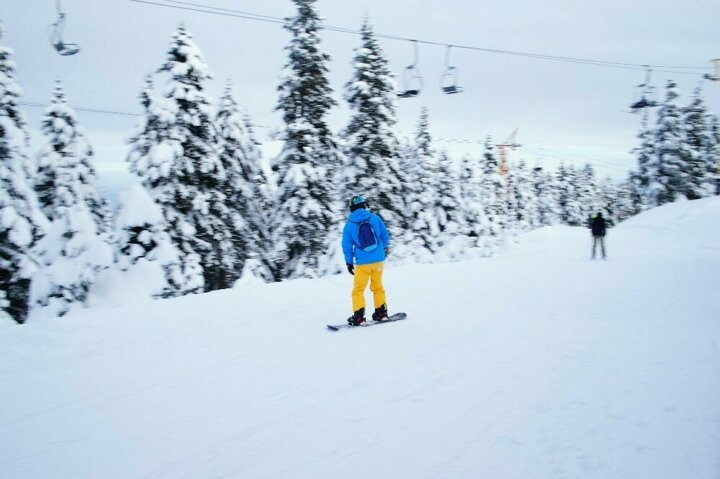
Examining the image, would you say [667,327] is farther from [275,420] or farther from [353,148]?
[353,148]

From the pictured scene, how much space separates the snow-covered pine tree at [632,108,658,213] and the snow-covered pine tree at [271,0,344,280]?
39258mm

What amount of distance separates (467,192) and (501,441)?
3395 centimetres

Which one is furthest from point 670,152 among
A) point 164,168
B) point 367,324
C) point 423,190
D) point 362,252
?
point 367,324

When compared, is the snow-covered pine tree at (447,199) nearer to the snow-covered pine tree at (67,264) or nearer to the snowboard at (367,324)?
the snowboard at (367,324)

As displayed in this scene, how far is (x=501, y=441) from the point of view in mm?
3553

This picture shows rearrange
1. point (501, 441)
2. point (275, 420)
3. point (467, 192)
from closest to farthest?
point (501, 441) < point (275, 420) < point (467, 192)

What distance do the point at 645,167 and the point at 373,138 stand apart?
40.2 metres

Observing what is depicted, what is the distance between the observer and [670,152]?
146 ft

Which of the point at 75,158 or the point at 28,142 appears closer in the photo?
the point at 28,142

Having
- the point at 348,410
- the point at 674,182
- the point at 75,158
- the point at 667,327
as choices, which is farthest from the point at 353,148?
the point at 674,182

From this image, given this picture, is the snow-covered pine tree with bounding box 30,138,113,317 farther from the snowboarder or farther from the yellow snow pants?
the snowboarder

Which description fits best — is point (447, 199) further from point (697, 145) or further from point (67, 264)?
point (697, 145)

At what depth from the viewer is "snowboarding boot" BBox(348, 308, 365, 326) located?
7.30 m

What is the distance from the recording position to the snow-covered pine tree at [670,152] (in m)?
44.3
